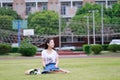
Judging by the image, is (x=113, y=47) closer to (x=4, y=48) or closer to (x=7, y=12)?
(x=4, y=48)

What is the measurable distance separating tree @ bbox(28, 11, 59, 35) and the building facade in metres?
7.42

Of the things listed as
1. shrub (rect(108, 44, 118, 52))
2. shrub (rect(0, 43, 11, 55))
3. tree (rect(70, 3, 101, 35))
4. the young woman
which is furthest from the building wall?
the young woman

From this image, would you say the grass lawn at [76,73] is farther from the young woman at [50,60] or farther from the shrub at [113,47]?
the shrub at [113,47]

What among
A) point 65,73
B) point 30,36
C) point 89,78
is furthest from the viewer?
point 30,36

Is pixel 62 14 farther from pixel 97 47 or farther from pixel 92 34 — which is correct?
pixel 97 47

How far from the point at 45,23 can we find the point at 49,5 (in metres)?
9.75

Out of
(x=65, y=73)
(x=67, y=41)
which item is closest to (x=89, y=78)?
(x=65, y=73)

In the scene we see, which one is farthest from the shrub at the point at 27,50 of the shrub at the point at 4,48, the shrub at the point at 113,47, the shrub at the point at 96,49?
the shrub at the point at 113,47

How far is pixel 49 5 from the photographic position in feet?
226

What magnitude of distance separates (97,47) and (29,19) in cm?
2078

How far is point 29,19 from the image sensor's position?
203 feet

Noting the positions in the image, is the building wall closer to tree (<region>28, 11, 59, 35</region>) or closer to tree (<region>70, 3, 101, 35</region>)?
tree (<region>28, 11, 59, 35</region>)

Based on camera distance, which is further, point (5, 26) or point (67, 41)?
point (67, 41)

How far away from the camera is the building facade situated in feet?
222
